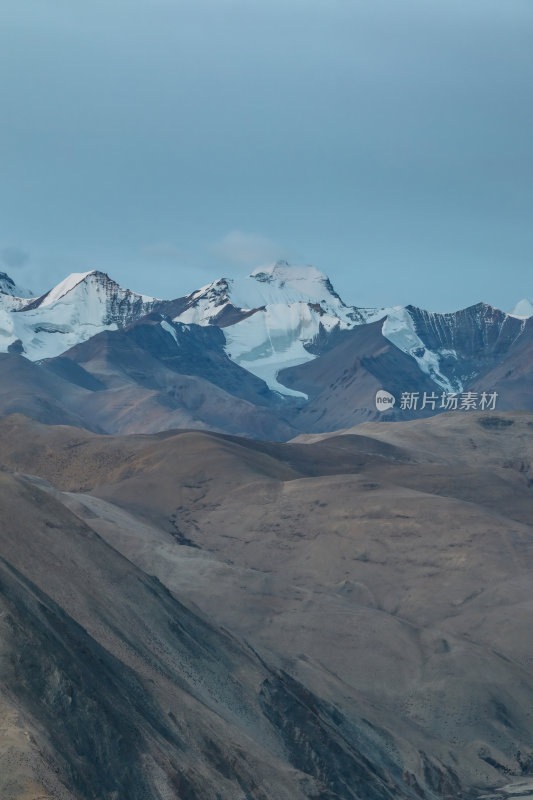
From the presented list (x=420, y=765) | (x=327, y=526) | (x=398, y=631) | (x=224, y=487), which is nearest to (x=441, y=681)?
(x=398, y=631)

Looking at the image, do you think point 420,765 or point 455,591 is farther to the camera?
point 455,591

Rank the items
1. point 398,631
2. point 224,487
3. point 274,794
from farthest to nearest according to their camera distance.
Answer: point 224,487
point 398,631
point 274,794

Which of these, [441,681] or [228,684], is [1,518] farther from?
[441,681]

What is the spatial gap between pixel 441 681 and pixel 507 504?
7706cm

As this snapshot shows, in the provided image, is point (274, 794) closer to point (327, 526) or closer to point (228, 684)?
point (228, 684)

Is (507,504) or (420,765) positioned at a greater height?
(507,504)

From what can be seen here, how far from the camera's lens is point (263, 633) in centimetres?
11831

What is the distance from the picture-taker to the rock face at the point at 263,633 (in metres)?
61.4

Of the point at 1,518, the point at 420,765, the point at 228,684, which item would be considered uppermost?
the point at 1,518

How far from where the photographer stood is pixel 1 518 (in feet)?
292

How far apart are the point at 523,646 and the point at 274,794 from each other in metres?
61.8

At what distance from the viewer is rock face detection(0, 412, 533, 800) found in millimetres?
61375

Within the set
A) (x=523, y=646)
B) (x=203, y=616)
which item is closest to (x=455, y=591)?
(x=523, y=646)

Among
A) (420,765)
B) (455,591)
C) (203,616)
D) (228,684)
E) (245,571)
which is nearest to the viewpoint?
(228,684)
